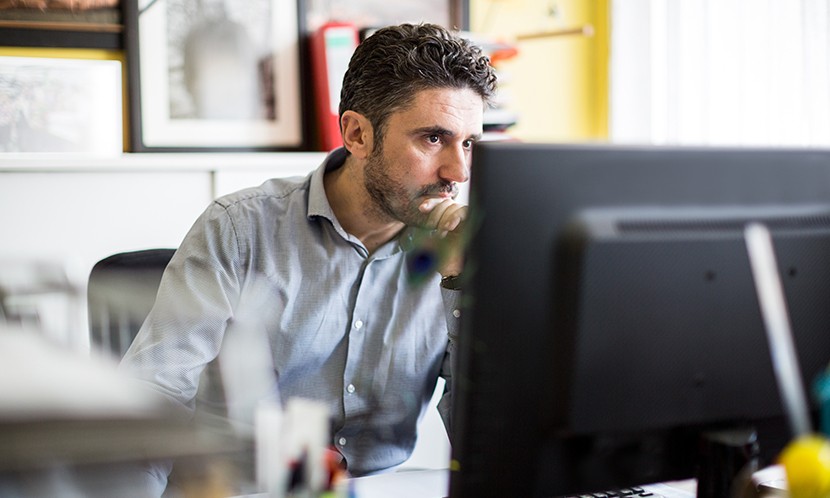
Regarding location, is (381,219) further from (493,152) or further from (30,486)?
(30,486)

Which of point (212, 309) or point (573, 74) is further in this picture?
point (573, 74)

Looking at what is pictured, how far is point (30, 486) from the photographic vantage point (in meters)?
0.50

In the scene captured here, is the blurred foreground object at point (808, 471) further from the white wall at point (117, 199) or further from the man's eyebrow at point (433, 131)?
the white wall at point (117, 199)

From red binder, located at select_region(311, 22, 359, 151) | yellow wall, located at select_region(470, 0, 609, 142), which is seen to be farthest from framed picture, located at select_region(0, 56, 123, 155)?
yellow wall, located at select_region(470, 0, 609, 142)

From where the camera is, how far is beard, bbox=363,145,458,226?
1649 mm

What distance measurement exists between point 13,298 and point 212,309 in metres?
0.74

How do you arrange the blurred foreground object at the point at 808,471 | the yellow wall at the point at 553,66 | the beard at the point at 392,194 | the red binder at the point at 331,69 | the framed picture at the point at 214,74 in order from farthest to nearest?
the yellow wall at the point at 553,66 < the red binder at the point at 331,69 < the framed picture at the point at 214,74 < the beard at the point at 392,194 < the blurred foreground object at the point at 808,471

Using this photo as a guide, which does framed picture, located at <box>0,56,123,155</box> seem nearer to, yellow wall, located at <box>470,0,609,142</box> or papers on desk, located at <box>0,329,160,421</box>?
yellow wall, located at <box>470,0,609,142</box>

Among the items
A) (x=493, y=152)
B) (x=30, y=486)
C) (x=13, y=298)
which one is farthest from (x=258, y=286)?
(x=30, y=486)

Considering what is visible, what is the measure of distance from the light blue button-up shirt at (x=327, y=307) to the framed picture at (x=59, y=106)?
78cm

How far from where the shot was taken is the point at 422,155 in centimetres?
170

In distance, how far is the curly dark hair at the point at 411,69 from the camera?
1.68 meters

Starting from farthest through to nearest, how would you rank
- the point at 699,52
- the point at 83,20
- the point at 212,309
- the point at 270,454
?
1. the point at 699,52
2. the point at 83,20
3. the point at 212,309
4. the point at 270,454

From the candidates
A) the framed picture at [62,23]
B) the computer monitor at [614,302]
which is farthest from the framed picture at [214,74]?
the computer monitor at [614,302]
